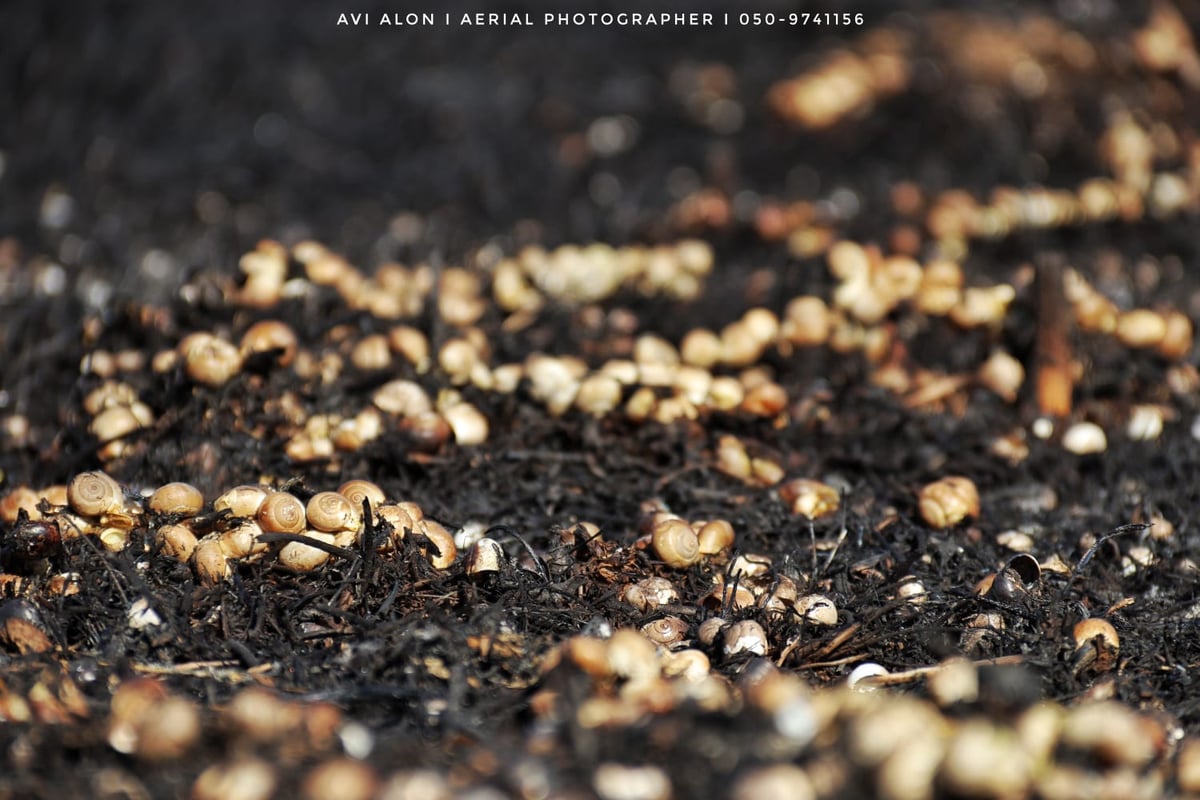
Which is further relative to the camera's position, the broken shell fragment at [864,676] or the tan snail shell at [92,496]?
the tan snail shell at [92,496]

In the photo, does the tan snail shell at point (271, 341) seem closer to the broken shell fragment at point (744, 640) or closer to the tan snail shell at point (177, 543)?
the tan snail shell at point (177, 543)

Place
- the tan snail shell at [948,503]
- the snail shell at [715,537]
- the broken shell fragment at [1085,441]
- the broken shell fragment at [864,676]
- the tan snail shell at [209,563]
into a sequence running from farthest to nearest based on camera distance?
the broken shell fragment at [1085,441], the tan snail shell at [948,503], the snail shell at [715,537], the tan snail shell at [209,563], the broken shell fragment at [864,676]

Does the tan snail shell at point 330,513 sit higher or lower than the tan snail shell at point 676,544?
higher

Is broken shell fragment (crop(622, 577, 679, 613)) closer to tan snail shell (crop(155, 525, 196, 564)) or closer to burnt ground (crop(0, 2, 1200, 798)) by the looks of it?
burnt ground (crop(0, 2, 1200, 798))

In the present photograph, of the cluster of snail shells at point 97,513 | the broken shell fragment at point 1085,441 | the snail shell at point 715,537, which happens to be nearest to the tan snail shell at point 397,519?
the cluster of snail shells at point 97,513

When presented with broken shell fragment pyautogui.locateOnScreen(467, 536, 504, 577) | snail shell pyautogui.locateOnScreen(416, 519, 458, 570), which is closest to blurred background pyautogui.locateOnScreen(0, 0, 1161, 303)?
snail shell pyautogui.locateOnScreen(416, 519, 458, 570)

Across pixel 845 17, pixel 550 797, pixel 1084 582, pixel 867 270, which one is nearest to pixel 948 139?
pixel 845 17
